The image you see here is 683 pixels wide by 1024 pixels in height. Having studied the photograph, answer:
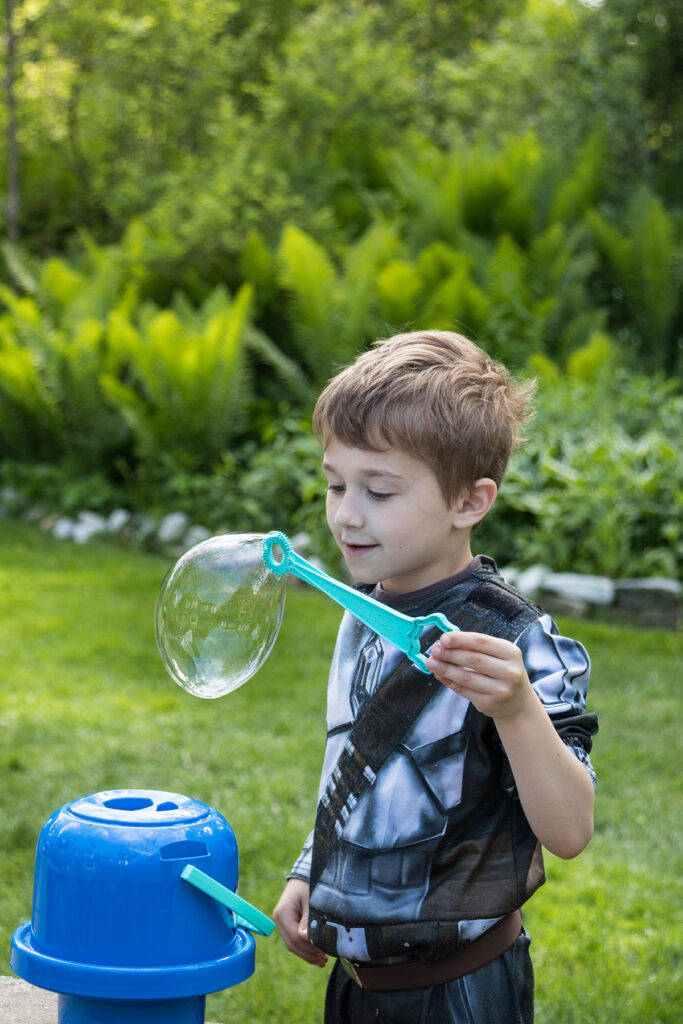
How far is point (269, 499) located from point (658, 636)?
274cm

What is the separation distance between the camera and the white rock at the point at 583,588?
6.03 metres

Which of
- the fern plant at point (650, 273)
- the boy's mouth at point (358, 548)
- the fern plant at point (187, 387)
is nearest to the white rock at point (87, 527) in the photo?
the fern plant at point (187, 387)

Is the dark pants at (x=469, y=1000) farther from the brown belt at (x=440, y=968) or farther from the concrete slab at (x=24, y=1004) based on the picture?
A: the concrete slab at (x=24, y=1004)

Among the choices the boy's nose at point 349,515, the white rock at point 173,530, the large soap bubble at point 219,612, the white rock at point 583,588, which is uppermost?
the boy's nose at point 349,515

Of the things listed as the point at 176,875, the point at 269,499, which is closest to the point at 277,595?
the point at 176,875

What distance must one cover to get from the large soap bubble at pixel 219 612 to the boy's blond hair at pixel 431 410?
22 cm

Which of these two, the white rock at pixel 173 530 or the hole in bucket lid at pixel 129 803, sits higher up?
the hole in bucket lid at pixel 129 803

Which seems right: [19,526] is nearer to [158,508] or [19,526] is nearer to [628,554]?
[158,508]

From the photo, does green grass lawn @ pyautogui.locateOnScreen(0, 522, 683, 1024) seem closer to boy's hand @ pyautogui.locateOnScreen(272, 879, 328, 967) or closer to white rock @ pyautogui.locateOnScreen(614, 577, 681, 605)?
A: white rock @ pyautogui.locateOnScreen(614, 577, 681, 605)

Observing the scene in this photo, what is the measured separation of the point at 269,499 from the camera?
7.51 meters

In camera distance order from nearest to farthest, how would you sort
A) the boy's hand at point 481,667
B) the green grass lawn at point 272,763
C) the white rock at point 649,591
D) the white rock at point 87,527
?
the boy's hand at point 481,667 → the green grass lawn at point 272,763 → the white rock at point 649,591 → the white rock at point 87,527

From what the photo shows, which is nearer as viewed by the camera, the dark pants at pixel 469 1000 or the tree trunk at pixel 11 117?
the dark pants at pixel 469 1000

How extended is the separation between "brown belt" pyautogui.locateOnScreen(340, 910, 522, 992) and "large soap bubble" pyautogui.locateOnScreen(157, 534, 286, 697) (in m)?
0.45

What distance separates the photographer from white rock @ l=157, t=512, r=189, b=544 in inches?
299
